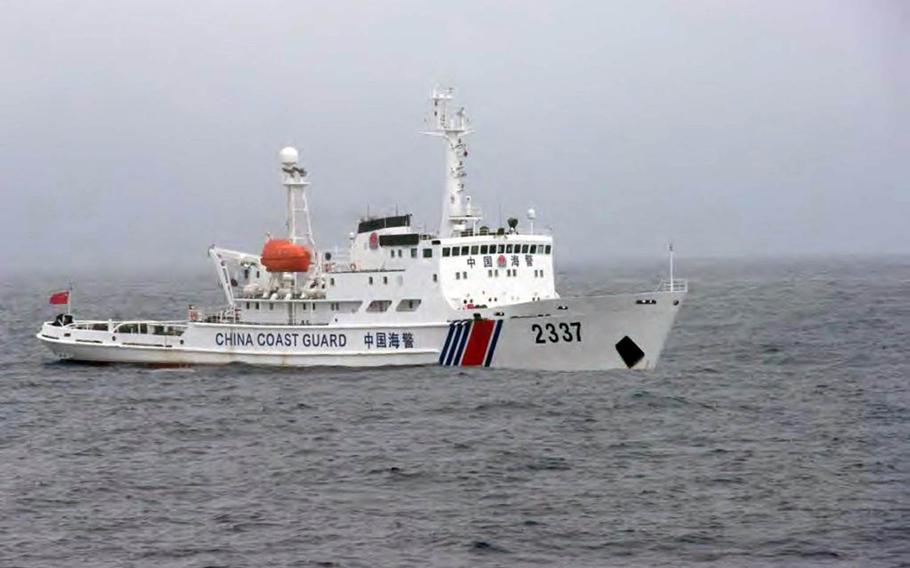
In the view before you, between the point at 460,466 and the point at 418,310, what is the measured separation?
15.1 metres

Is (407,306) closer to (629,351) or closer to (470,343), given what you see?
(470,343)

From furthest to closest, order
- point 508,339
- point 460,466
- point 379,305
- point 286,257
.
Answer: point 286,257
point 379,305
point 508,339
point 460,466

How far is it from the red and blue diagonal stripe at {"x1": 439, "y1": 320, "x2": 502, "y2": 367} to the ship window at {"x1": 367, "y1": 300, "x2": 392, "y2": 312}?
2652 mm

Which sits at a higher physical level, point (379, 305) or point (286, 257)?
point (286, 257)

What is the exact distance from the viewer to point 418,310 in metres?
45.3

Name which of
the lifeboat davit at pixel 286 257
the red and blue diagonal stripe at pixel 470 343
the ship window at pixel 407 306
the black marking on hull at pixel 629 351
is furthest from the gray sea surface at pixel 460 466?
the lifeboat davit at pixel 286 257

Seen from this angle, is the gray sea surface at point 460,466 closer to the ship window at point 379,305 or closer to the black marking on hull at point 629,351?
the black marking on hull at point 629,351

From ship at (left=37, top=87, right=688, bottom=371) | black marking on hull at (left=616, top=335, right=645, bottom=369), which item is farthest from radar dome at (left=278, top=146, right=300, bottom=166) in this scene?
black marking on hull at (left=616, top=335, right=645, bottom=369)

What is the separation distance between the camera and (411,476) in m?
29.5

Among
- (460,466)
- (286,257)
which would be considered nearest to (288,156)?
(286,257)

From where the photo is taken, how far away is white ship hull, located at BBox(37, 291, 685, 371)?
43.5 meters

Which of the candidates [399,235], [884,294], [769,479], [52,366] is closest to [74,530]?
[769,479]

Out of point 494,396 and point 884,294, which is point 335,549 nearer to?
point 494,396

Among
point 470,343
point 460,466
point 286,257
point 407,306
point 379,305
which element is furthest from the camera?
point 286,257
